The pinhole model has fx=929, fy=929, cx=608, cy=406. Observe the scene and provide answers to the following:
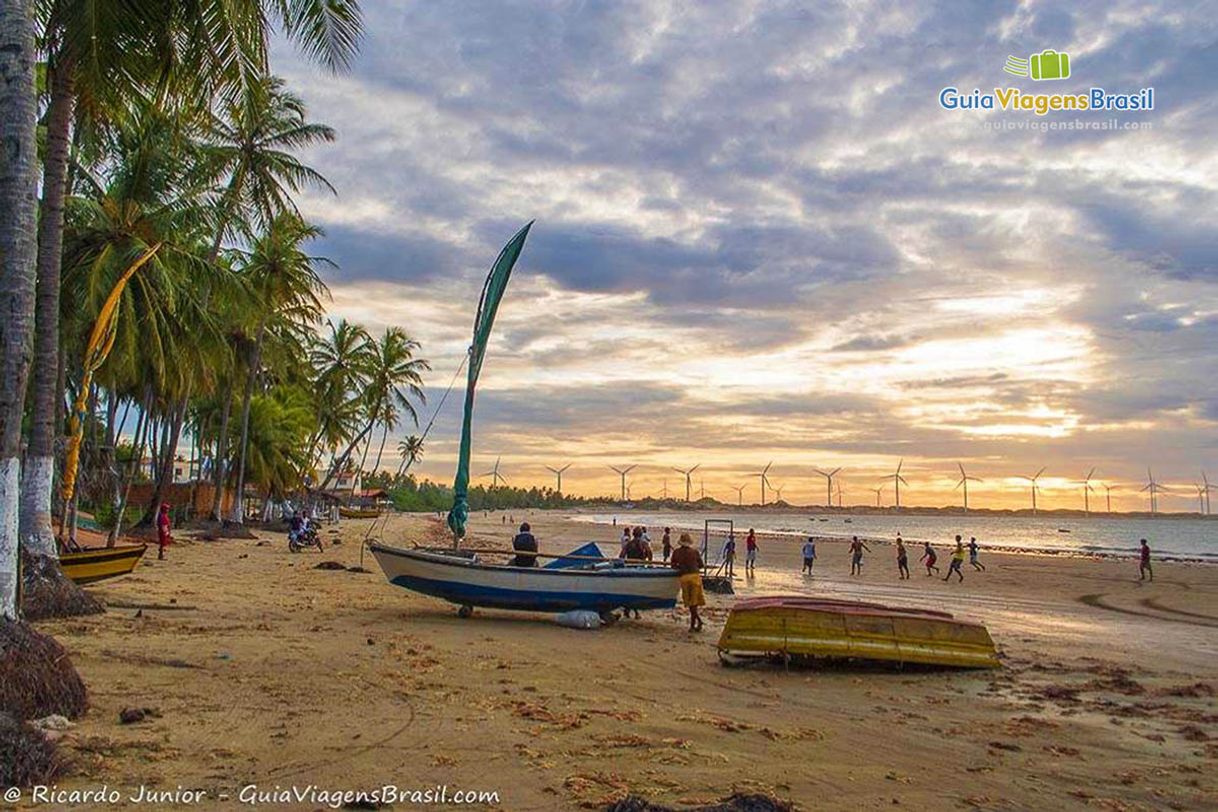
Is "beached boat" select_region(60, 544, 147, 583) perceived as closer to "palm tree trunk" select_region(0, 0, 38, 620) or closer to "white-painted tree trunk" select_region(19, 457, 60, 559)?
"white-painted tree trunk" select_region(19, 457, 60, 559)

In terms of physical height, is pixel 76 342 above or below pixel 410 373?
below

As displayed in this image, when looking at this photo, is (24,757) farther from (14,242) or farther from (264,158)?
(264,158)

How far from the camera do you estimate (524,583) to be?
575 inches

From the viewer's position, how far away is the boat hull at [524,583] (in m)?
14.6

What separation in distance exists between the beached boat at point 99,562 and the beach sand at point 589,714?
482mm

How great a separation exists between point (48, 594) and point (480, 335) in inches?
262

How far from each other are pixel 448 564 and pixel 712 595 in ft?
29.4

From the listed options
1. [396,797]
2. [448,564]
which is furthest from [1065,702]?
[448,564]

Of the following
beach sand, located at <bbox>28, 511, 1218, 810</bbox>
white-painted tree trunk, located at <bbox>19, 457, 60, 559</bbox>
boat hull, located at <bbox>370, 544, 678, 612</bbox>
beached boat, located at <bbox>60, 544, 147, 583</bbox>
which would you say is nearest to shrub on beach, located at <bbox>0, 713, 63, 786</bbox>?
beach sand, located at <bbox>28, 511, 1218, 810</bbox>

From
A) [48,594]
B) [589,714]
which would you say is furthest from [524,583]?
[589,714]

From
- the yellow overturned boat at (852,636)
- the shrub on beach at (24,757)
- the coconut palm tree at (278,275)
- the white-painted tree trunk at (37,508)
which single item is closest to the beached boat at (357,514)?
the coconut palm tree at (278,275)

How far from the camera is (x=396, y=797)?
567 centimetres

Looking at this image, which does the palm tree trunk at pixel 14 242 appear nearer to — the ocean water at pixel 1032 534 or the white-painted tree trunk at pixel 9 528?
the white-painted tree trunk at pixel 9 528

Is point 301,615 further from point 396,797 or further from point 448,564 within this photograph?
point 396,797
